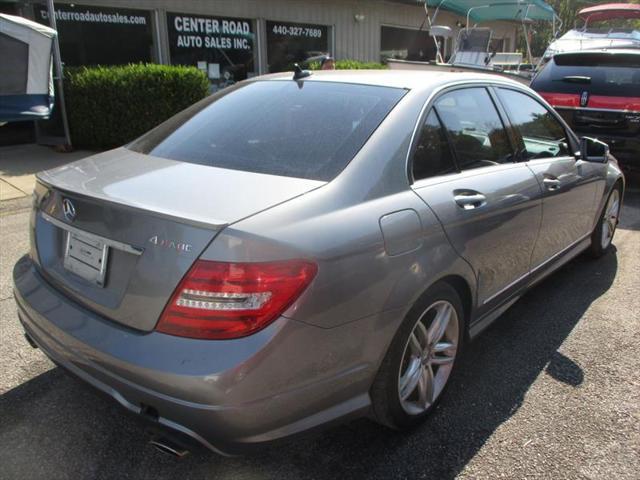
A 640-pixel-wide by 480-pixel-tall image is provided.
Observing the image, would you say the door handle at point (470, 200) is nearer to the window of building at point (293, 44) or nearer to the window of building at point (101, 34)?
the window of building at point (101, 34)

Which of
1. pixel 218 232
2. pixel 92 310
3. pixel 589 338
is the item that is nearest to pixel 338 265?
pixel 218 232

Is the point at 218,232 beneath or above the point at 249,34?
A: beneath

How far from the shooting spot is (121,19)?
421 inches

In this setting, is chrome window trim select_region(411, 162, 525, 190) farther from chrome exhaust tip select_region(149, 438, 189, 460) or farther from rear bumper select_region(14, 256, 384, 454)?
chrome exhaust tip select_region(149, 438, 189, 460)

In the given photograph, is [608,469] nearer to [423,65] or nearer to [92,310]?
[92,310]

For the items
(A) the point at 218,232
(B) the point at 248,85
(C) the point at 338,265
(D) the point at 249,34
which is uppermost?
(D) the point at 249,34

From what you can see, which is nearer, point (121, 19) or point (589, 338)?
point (589, 338)

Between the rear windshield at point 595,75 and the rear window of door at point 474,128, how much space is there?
4.37m

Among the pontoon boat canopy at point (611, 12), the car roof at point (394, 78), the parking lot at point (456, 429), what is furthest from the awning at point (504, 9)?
the parking lot at point (456, 429)

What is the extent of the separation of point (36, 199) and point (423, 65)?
8676 mm

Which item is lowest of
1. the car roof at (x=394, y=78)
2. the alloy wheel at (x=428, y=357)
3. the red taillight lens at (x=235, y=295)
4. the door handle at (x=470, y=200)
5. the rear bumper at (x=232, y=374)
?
the alloy wheel at (x=428, y=357)

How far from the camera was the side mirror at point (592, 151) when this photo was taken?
4.05 meters

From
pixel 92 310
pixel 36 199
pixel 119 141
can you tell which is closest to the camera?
pixel 92 310

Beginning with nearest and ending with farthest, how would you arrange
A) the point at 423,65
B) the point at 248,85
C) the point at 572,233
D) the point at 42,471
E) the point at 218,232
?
Result: the point at 218,232 < the point at 42,471 < the point at 248,85 < the point at 572,233 < the point at 423,65
